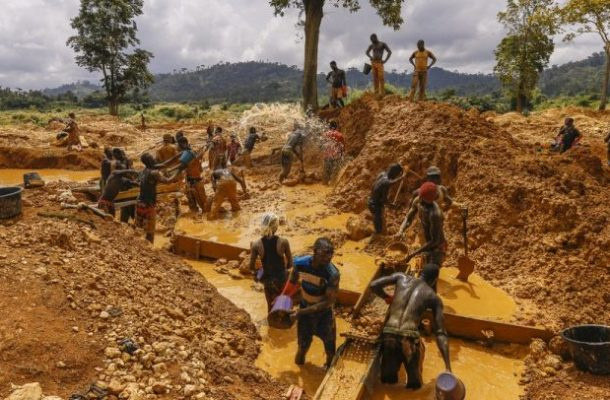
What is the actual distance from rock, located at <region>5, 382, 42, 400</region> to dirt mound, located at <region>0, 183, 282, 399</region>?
112 millimetres

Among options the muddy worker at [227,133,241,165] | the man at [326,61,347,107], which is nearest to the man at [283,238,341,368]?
the muddy worker at [227,133,241,165]

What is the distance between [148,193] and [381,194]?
3.79 metres

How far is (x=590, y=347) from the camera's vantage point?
468cm

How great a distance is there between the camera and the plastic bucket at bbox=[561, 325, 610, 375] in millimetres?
4648

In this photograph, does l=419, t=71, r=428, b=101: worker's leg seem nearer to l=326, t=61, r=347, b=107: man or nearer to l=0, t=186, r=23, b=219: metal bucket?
l=326, t=61, r=347, b=107: man

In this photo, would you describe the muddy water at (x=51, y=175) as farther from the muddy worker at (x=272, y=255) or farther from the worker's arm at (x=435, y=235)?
the worker's arm at (x=435, y=235)

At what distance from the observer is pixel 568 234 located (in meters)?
7.00

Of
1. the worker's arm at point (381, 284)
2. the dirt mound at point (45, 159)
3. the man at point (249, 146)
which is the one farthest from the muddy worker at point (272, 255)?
the dirt mound at point (45, 159)

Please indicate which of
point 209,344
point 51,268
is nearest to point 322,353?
point 209,344

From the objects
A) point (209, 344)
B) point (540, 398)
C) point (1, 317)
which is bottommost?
point (540, 398)

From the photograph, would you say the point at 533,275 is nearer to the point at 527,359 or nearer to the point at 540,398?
the point at 527,359

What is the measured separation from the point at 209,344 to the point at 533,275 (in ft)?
15.3

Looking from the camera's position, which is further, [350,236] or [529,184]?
[350,236]

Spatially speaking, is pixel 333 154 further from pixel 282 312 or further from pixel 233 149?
pixel 282 312
